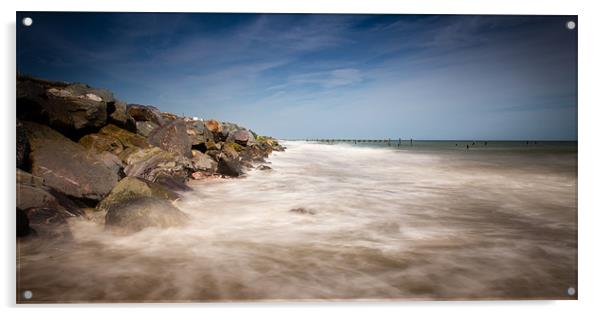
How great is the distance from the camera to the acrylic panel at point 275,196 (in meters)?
2.89

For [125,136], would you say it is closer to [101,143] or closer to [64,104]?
[101,143]

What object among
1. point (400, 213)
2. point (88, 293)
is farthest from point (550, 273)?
point (88, 293)

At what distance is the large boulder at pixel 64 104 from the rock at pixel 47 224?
1208 mm

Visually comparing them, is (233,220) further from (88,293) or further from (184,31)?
(184,31)

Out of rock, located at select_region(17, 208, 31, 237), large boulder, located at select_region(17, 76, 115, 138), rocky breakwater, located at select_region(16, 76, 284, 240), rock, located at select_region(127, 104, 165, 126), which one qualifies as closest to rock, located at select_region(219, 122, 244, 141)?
rock, located at select_region(127, 104, 165, 126)

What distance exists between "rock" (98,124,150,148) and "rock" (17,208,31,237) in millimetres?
3690

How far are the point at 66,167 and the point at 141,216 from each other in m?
1.62

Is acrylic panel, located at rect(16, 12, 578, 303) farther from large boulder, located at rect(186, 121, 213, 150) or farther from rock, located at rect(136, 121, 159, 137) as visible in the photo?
large boulder, located at rect(186, 121, 213, 150)

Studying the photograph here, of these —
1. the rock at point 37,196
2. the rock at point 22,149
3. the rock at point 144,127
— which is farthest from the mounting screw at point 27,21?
the rock at point 144,127

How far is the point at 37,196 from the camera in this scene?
3512 millimetres

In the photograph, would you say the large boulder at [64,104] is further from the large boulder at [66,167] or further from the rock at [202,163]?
the rock at [202,163]

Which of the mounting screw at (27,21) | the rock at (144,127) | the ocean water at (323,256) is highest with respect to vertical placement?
the mounting screw at (27,21)

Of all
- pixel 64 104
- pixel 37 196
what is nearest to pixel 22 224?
pixel 37 196

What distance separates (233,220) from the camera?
173 inches
